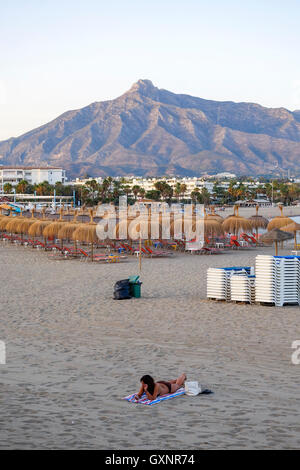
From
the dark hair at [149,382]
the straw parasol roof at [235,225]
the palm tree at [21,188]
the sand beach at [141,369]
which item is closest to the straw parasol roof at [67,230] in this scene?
the straw parasol roof at [235,225]

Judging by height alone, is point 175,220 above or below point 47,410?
above

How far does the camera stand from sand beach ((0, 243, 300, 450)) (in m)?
5.02

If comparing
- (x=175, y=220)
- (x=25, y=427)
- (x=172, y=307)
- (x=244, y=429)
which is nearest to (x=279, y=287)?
(x=172, y=307)

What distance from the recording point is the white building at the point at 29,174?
120 meters

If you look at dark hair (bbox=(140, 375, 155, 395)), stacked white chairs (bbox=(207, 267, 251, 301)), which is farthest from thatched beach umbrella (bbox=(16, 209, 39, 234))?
dark hair (bbox=(140, 375, 155, 395))

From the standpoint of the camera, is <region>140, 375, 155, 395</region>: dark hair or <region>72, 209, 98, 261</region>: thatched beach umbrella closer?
<region>140, 375, 155, 395</region>: dark hair

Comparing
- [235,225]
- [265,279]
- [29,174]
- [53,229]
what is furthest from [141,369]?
[29,174]

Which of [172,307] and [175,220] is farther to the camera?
[175,220]

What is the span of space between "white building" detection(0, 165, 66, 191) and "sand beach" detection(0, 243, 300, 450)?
10953 centimetres

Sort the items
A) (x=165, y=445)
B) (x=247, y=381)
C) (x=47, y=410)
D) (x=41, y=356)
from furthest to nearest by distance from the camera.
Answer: (x=41, y=356)
(x=247, y=381)
(x=47, y=410)
(x=165, y=445)

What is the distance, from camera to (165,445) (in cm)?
475

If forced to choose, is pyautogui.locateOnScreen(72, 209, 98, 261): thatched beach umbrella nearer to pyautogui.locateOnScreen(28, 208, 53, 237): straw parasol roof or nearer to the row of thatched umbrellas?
the row of thatched umbrellas
